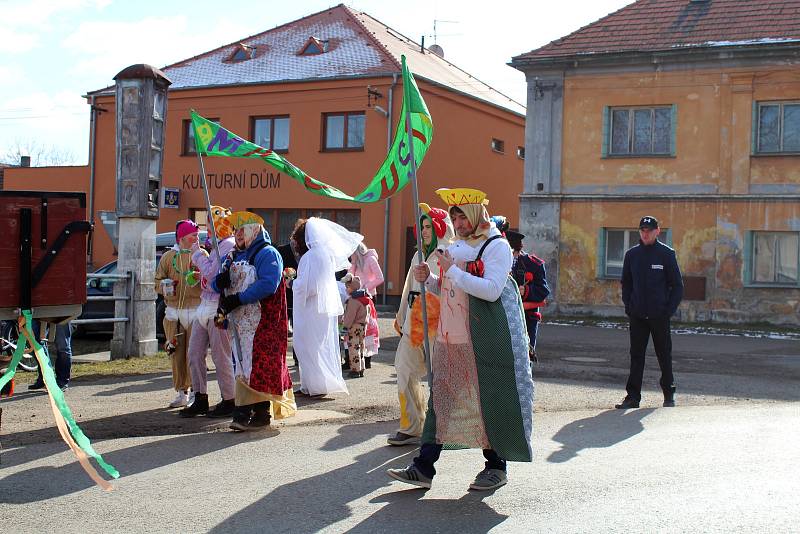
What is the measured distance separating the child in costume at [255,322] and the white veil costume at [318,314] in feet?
5.41

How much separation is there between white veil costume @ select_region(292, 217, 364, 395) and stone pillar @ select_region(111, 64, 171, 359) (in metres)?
3.88

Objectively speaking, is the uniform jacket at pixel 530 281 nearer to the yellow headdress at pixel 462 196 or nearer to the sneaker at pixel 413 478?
the yellow headdress at pixel 462 196

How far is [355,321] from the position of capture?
39.4 ft

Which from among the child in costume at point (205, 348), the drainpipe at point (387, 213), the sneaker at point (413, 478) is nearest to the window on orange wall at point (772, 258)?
the drainpipe at point (387, 213)

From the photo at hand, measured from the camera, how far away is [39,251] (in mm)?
5266

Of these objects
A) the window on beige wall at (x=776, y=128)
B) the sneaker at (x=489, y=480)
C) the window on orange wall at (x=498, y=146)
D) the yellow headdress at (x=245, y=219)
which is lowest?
the sneaker at (x=489, y=480)

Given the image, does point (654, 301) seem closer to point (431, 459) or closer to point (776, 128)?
point (431, 459)

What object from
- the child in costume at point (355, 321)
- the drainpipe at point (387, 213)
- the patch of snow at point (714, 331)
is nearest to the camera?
the child in costume at point (355, 321)

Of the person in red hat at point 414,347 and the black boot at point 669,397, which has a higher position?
the person in red hat at point 414,347

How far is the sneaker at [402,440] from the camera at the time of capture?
7613mm

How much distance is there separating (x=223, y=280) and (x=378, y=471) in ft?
7.88

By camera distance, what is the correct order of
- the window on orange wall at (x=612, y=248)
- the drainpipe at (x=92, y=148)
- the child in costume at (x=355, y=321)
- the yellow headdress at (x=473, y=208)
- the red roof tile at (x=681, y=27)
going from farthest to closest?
the drainpipe at (x=92, y=148) < the window on orange wall at (x=612, y=248) < the red roof tile at (x=681, y=27) < the child in costume at (x=355, y=321) < the yellow headdress at (x=473, y=208)

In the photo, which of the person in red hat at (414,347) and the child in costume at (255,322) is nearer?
the person in red hat at (414,347)

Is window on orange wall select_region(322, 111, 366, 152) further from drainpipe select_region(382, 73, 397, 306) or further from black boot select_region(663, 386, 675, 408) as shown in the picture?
black boot select_region(663, 386, 675, 408)
